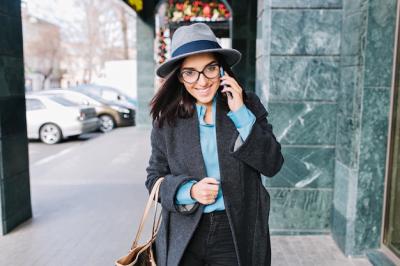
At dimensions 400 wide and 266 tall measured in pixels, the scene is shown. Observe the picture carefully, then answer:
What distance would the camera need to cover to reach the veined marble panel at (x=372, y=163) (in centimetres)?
371

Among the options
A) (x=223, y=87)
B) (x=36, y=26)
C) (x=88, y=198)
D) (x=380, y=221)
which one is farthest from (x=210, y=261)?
(x=36, y=26)

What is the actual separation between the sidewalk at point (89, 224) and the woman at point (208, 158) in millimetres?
2077

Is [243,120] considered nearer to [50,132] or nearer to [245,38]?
[245,38]

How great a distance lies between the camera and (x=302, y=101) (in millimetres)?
4367

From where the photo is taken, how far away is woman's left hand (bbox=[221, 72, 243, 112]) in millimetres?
1891

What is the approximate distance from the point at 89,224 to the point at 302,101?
9.31 ft

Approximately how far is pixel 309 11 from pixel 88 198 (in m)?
3.99

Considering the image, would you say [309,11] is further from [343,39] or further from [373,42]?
[373,42]

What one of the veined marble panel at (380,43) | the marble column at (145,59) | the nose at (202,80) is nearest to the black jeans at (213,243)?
the nose at (202,80)

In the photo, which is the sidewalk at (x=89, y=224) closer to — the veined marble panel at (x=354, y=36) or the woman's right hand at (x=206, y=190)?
the veined marble panel at (x=354, y=36)

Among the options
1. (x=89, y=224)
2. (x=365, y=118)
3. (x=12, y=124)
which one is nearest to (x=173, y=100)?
(x=365, y=118)

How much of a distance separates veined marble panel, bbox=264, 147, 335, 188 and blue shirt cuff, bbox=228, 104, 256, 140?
259 cm

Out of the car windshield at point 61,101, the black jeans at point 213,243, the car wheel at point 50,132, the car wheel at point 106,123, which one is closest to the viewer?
the black jeans at point 213,243

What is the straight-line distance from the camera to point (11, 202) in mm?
4785
